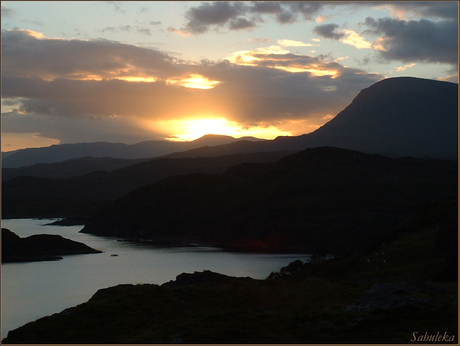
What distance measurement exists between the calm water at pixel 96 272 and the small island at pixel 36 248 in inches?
173

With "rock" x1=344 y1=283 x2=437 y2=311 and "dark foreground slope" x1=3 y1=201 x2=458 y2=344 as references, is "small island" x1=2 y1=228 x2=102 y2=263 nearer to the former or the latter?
"dark foreground slope" x1=3 y1=201 x2=458 y2=344

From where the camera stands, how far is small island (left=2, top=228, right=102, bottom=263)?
486 feet

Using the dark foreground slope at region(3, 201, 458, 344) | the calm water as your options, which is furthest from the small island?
the dark foreground slope at region(3, 201, 458, 344)

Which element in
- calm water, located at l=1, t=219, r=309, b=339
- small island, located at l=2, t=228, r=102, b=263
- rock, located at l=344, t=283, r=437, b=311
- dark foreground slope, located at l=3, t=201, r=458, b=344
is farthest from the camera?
small island, located at l=2, t=228, r=102, b=263

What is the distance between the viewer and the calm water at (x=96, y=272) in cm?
9438

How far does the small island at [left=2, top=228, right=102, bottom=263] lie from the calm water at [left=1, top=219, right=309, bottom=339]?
4.40 meters

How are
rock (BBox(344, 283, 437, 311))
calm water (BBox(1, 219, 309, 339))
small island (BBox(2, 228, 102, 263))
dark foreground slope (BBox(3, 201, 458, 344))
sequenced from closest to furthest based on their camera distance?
1. dark foreground slope (BBox(3, 201, 458, 344))
2. rock (BBox(344, 283, 437, 311))
3. calm water (BBox(1, 219, 309, 339))
4. small island (BBox(2, 228, 102, 263))

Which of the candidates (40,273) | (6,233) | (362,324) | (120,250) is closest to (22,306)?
(40,273)

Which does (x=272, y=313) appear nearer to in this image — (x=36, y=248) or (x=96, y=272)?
(x=96, y=272)

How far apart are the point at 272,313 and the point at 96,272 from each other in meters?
97.4

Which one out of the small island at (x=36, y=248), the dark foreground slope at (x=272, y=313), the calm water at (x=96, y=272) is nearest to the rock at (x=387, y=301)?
the dark foreground slope at (x=272, y=313)

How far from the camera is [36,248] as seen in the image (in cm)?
15388

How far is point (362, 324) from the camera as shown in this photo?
36281mm

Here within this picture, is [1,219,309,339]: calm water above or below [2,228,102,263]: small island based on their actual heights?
below
